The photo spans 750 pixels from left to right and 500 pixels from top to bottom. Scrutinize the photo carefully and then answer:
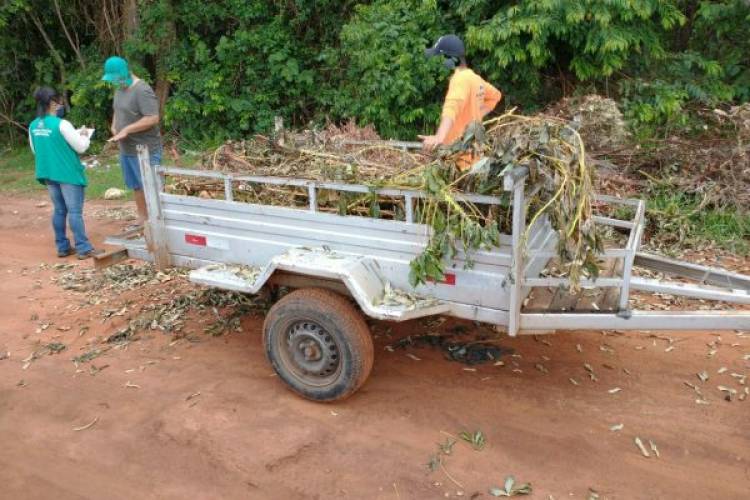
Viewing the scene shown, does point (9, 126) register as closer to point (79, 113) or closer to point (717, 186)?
point (79, 113)

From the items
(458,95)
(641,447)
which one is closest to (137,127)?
(458,95)

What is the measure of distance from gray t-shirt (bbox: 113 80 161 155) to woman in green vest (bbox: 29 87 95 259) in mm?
409

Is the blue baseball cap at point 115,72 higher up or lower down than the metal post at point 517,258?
higher up

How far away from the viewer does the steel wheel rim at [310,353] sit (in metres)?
3.71

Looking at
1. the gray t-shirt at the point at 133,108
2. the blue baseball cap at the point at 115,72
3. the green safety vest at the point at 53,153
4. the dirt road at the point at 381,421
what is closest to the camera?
the dirt road at the point at 381,421

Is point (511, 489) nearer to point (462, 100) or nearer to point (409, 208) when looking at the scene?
point (409, 208)

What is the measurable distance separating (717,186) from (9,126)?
539 inches

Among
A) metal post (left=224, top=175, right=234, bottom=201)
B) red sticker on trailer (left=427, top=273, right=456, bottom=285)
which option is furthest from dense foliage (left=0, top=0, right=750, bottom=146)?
→ red sticker on trailer (left=427, top=273, right=456, bottom=285)

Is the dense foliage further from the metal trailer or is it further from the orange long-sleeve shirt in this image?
the metal trailer

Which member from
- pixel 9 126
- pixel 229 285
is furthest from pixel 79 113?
pixel 229 285

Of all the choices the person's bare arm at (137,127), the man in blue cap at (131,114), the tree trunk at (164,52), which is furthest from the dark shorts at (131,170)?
the tree trunk at (164,52)

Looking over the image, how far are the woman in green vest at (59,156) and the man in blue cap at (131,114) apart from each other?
1.37ft

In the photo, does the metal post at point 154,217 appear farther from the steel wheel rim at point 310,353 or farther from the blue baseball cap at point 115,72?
the blue baseball cap at point 115,72

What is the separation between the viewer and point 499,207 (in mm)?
3373
